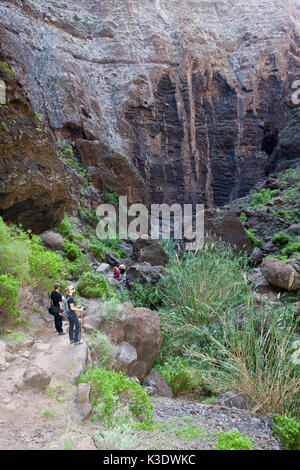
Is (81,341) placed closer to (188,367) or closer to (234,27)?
(188,367)

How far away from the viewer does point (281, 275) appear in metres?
8.48

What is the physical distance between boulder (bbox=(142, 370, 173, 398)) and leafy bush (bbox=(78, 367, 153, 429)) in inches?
48.2

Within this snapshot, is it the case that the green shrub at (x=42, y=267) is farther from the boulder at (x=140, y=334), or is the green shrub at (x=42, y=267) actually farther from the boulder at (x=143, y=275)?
the boulder at (x=143, y=275)

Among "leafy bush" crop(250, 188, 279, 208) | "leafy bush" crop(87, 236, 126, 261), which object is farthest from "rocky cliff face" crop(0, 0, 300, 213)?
"leafy bush" crop(87, 236, 126, 261)

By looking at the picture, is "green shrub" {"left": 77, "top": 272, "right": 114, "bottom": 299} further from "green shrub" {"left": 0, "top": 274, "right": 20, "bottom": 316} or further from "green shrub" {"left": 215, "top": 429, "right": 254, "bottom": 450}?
"green shrub" {"left": 215, "top": 429, "right": 254, "bottom": 450}

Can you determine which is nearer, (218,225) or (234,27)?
(218,225)

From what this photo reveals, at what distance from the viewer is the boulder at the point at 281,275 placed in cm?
844

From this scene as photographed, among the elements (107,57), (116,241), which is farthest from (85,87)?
(116,241)

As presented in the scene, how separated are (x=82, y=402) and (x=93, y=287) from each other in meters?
3.93

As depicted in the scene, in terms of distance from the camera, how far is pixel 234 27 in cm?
3847

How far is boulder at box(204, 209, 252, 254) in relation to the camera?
13.4 m

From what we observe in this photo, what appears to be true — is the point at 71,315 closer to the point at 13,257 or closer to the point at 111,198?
the point at 13,257

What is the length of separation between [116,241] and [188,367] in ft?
35.4

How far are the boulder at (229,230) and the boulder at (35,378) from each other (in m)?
10.7
